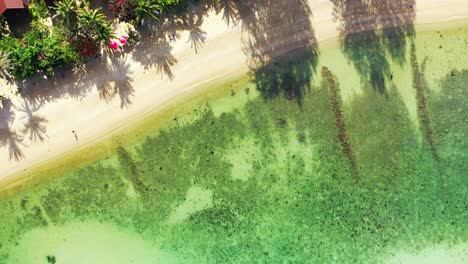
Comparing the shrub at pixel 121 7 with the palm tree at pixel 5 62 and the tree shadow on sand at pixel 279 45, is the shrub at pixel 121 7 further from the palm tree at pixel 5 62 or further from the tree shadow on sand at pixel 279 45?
the palm tree at pixel 5 62

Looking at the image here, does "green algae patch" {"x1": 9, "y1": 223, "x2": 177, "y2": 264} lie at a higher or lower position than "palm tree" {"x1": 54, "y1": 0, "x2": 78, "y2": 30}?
lower

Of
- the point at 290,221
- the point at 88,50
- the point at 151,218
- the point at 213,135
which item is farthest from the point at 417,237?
the point at 88,50

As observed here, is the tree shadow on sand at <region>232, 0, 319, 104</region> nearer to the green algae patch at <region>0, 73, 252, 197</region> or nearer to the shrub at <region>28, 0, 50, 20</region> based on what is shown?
the green algae patch at <region>0, 73, 252, 197</region>

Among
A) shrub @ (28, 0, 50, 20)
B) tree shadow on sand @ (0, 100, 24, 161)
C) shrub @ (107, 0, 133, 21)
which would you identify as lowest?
tree shadow on sand @ (0, 100, 24, 161)

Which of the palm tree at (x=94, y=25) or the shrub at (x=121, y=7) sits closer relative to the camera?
the palm tree at (x=94, y=25)

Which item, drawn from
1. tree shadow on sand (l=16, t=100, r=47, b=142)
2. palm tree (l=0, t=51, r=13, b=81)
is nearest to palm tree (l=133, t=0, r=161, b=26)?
palm tree (l=0, t=51, r=13, b=81)

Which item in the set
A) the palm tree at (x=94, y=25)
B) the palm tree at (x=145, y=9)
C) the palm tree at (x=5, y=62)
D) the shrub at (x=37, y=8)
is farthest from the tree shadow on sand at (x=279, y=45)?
the palm tree at (x=5, y=62)
